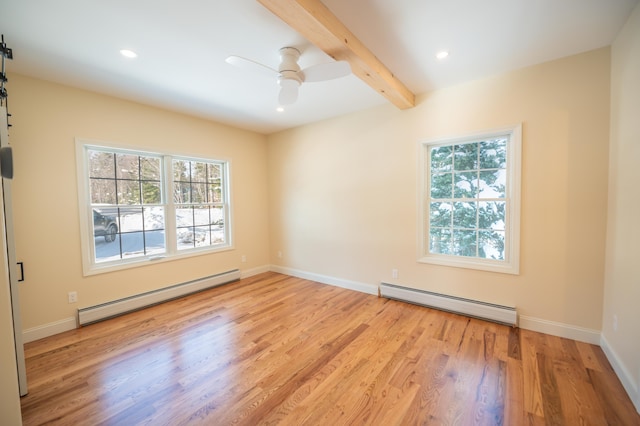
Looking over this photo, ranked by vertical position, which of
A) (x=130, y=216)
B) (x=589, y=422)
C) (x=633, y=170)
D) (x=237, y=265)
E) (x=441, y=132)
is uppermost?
(x=441, y=132)

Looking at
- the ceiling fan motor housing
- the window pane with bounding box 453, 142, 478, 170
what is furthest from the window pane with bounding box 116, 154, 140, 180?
the window pane with bounding box 453, 142, 478, 170

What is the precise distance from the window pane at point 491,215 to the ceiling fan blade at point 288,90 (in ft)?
8.12

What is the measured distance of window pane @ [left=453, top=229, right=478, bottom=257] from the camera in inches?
122

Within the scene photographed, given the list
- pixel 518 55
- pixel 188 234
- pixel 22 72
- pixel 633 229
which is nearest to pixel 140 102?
pixel 22 72

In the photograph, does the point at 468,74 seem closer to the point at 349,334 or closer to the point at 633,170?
the point at 633,170

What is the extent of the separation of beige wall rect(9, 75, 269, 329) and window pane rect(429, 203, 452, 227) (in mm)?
3737

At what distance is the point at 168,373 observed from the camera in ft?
6.76

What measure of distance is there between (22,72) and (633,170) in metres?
5.39

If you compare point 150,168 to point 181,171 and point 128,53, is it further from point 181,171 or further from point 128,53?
point 128,53

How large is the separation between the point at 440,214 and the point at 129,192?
4.16m

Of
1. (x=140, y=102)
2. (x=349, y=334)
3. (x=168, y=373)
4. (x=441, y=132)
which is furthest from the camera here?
(x=140, y=102)

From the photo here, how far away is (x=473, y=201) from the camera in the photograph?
3.06 m

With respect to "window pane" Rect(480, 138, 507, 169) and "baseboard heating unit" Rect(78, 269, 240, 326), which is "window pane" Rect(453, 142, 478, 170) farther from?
"baseboard heating unit" Rect(78, 269, 240, 326)

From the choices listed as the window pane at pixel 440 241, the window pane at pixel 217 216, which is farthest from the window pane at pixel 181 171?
the window pane at pixel 440 241
